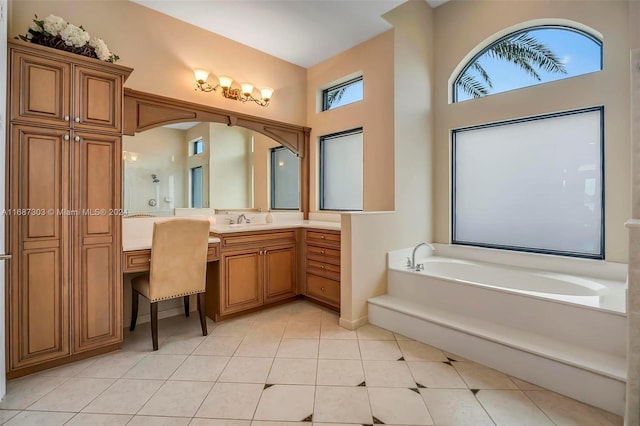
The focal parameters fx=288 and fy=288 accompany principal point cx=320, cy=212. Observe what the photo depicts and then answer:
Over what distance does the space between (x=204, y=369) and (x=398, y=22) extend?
12.4ft

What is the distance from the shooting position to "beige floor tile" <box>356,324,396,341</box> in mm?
2562

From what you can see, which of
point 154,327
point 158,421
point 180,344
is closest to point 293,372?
point 158,421

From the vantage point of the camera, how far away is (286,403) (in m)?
1.71

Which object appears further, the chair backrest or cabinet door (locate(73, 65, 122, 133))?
the chair backrest

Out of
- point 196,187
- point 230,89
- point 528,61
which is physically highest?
point 528,61

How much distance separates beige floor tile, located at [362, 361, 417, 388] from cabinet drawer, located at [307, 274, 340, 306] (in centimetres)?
102

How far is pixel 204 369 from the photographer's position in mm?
2066

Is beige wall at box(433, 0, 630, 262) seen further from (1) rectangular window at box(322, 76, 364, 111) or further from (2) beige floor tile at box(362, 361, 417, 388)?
(2) beige floor tile at box(362, 361, 417, 388)

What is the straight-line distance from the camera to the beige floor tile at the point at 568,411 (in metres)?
1.54

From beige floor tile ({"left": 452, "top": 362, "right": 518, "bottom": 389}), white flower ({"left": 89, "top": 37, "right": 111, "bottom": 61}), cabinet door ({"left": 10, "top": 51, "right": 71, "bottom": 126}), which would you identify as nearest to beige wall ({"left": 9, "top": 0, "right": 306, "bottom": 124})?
white flower ({"left": 89, "top": 37, "right": 111, "bottom": 61})

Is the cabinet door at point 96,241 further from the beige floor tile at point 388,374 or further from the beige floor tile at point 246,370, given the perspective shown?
the beige floor tile at point 388,374

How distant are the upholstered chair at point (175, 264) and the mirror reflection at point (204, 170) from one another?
2.26 ft

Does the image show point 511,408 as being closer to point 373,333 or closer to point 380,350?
point 380,350

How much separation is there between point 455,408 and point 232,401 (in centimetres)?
130
